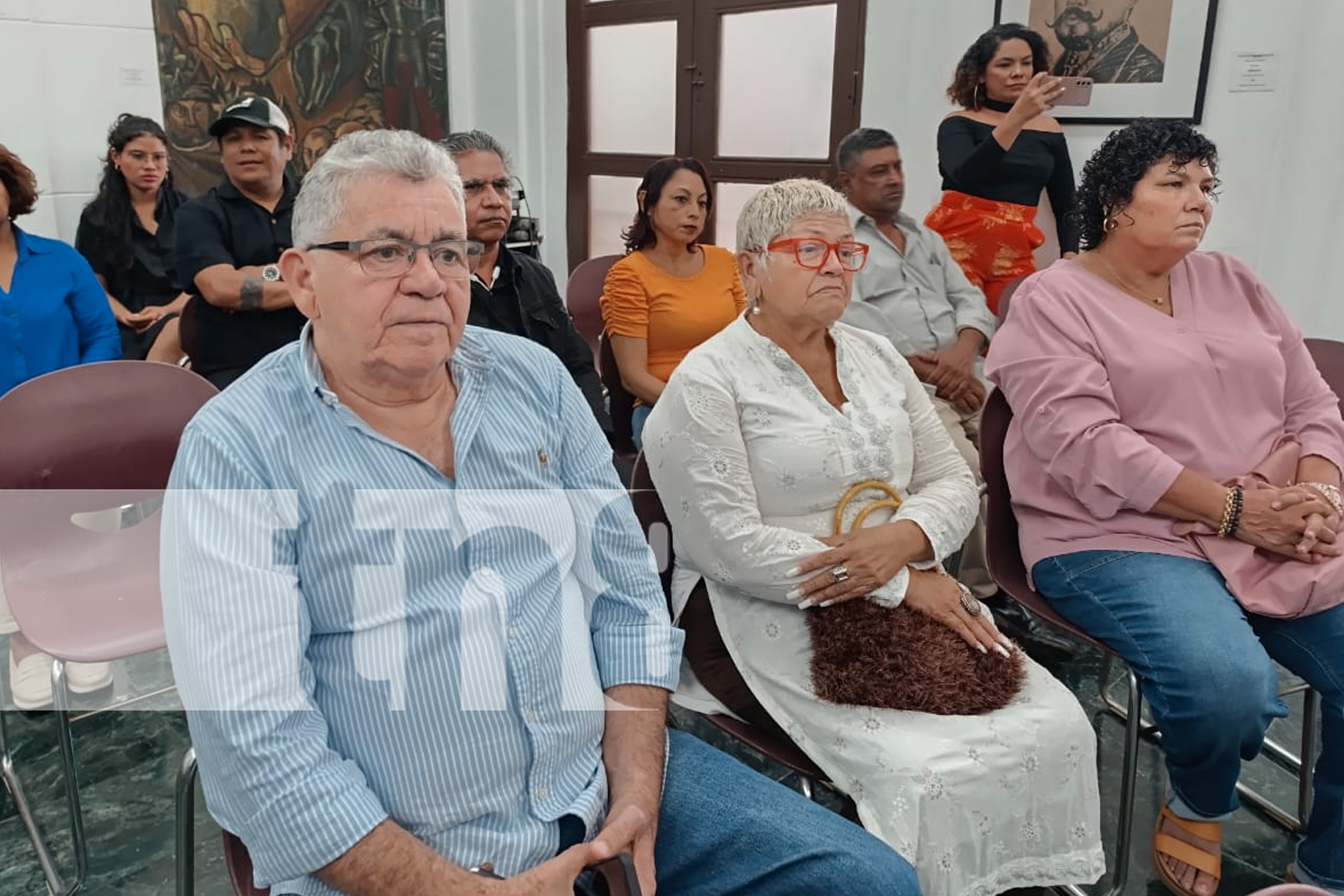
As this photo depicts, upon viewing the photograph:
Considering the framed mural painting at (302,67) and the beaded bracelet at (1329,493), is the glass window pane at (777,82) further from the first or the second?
the beaded bracelet at (1329,493)

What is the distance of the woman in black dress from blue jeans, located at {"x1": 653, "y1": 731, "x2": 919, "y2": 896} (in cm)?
332

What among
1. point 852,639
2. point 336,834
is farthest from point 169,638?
point 852,639

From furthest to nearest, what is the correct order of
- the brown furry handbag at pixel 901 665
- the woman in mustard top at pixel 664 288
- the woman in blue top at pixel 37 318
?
1. the woman in mustard top at pixel 664 288
2. the woman in blue top at pixel 37 318
3. the brown furry handbag at pixel 901 665

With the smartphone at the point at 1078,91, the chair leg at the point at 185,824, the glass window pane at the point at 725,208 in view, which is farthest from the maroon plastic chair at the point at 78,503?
the glass window pane at the point at 725,208

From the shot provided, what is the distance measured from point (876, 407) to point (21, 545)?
173cm

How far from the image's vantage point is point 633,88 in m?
5.51

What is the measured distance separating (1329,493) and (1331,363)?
671mm

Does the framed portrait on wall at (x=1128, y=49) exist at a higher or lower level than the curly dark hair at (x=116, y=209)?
higher

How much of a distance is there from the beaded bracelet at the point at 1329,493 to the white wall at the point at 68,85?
447cm

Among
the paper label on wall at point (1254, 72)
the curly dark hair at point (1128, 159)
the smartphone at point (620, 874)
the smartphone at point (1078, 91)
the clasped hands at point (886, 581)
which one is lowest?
the smartphone at point (620, 874)

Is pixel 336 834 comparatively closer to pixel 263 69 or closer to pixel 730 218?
pixel 730 218

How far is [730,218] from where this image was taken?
5.18m

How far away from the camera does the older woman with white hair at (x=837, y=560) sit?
4.87ft

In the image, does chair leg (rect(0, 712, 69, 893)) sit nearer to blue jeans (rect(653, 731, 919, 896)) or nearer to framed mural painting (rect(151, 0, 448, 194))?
blue jeans (rect(653, 731, 919, 896))
